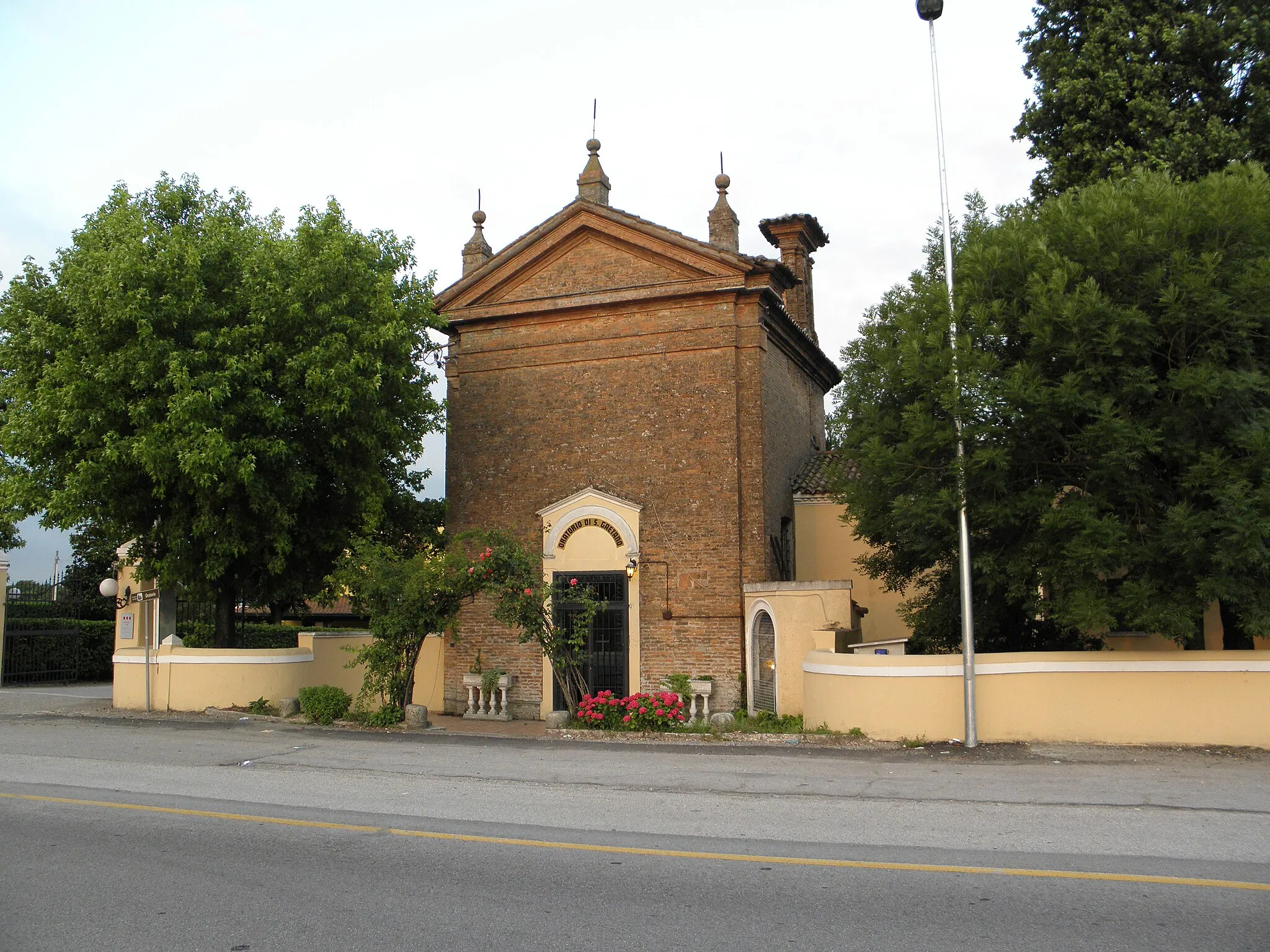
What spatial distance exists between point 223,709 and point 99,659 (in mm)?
13100

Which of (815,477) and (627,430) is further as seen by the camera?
(815,477)

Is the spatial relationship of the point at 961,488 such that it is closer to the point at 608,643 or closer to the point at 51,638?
the point at 608,643

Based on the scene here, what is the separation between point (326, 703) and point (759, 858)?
11757 millimetres

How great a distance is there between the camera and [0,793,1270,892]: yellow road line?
6.83m

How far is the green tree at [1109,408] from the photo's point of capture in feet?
42.6

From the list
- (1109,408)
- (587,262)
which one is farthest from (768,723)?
(587,262)

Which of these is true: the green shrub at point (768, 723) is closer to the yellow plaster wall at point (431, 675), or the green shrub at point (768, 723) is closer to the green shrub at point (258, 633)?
the yellow plaster wall at point (431, 675)

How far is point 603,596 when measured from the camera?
1988 cm

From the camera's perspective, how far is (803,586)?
17.8 m

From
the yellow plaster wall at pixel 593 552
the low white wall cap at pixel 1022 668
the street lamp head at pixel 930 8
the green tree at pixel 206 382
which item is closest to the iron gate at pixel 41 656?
the green tree at pixel 206 382

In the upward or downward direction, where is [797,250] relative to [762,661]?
upward

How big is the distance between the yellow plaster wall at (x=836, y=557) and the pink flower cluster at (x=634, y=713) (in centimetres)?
603

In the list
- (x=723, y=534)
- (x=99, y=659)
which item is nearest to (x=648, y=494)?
(x=723, y=534)

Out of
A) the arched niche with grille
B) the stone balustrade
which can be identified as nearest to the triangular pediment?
the arched niche with grille
